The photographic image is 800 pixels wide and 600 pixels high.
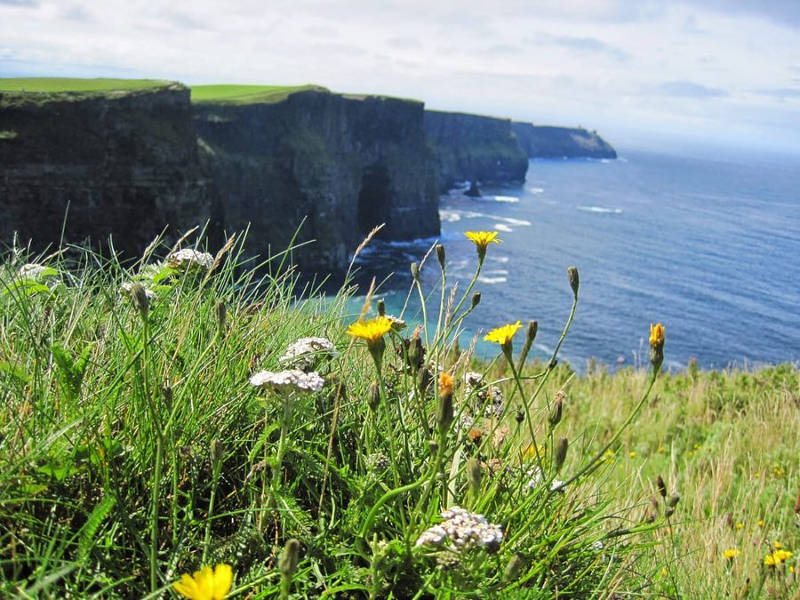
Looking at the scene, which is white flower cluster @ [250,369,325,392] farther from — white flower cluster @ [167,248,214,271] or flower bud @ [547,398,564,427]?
white flower cluster @ [167,248,214,271]

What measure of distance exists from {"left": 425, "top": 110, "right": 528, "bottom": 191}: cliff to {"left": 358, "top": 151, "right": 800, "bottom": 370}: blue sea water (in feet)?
14.8

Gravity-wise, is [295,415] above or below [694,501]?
above

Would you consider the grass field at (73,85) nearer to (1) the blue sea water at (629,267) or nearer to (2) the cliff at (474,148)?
(1) the blue sea water at (629,267)

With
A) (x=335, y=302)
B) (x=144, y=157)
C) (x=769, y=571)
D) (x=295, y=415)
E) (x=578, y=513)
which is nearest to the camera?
(x=295, y=415)

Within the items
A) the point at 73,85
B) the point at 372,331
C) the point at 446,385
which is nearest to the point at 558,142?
the point at 73,85

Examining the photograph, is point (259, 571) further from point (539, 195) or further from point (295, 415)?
point (539, 195)

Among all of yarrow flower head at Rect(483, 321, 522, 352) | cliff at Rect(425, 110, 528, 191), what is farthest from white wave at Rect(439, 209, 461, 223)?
yarrow flower head at Rect(483, 321, 522, 352)

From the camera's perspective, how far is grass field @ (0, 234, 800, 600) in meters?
1.88

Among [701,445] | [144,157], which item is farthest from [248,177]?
[701,445]

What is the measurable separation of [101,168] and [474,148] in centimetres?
8529

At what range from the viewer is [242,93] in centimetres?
7100

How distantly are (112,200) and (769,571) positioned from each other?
4900 centimetres

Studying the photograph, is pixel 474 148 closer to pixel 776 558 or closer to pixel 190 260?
pixel 190 260

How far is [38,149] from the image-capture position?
44344 mm
